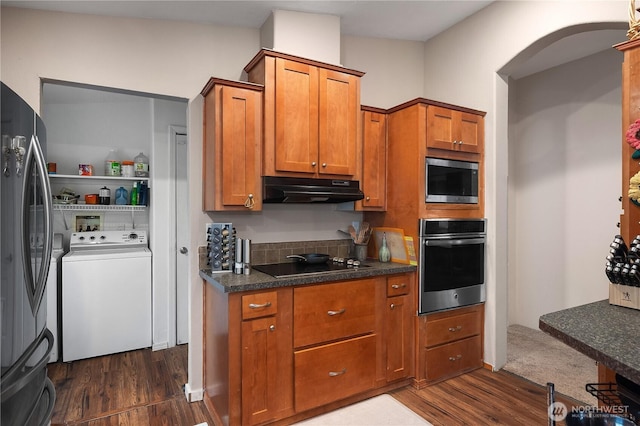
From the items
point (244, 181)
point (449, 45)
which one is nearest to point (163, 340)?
point (244, 181)

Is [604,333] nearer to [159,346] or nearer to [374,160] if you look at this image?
[374,160]

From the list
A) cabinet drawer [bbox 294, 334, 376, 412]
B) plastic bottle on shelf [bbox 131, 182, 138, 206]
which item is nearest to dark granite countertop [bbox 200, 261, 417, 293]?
cabinet drawer [bbox 294, 334, 376, 412]

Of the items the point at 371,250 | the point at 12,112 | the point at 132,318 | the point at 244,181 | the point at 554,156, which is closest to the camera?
the point at 12,112

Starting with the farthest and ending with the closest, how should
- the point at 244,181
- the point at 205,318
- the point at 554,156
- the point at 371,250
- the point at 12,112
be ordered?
1. the point at 554,156
2. the point at 371,250
3. the point at 205,318
4. the point at 244,181
5. the point at 12,112

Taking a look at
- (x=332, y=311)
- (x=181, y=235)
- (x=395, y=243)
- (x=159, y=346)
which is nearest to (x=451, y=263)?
(x=395, y=243)

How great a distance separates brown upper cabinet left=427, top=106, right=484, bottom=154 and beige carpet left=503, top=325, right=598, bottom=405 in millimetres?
1808

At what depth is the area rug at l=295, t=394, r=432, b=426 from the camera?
7.66ft

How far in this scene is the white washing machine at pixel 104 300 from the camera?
329 centimetres

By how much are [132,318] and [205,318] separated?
1346 millimetres

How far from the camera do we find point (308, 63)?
8.51 ft

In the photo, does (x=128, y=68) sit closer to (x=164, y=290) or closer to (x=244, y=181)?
(x=244, y=181)

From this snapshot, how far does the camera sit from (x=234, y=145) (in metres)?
2.42

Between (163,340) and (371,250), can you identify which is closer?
(371,250)

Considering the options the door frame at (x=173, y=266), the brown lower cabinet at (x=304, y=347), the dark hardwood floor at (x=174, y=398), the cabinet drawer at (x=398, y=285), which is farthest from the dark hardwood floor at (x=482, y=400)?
the door frame at (x=173, y=266)
